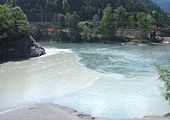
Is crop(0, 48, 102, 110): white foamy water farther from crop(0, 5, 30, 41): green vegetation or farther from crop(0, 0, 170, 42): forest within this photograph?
crop(0, 0, 170, 42): forest

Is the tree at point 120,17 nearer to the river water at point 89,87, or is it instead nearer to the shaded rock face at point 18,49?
the shaded rock face at point 18,49

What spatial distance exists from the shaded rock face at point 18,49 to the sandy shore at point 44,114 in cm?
3511

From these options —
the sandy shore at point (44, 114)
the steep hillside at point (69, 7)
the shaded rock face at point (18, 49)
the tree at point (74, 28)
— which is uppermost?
the steep hillside at point (69, 7)

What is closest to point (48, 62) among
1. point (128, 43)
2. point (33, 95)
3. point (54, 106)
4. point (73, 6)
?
point (33, 95)

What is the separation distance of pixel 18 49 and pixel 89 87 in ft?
101

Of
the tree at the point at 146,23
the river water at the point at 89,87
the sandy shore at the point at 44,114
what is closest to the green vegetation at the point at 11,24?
the river water at the point at 89,87

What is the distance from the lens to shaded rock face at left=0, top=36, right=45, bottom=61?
64.4 meters

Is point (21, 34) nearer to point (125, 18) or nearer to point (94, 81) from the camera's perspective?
point (94, 81)

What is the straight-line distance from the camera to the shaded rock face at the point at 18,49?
64438 mm

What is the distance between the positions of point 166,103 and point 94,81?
12163mm

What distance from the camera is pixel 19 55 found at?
65.8 metres

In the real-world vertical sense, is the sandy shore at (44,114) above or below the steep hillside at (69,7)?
below

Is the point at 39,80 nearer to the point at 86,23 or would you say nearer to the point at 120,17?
the point at 120,17

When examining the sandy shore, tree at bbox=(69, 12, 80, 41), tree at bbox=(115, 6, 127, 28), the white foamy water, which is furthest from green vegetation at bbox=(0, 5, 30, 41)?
tree at bbox=(115, 6, 127, 28)
